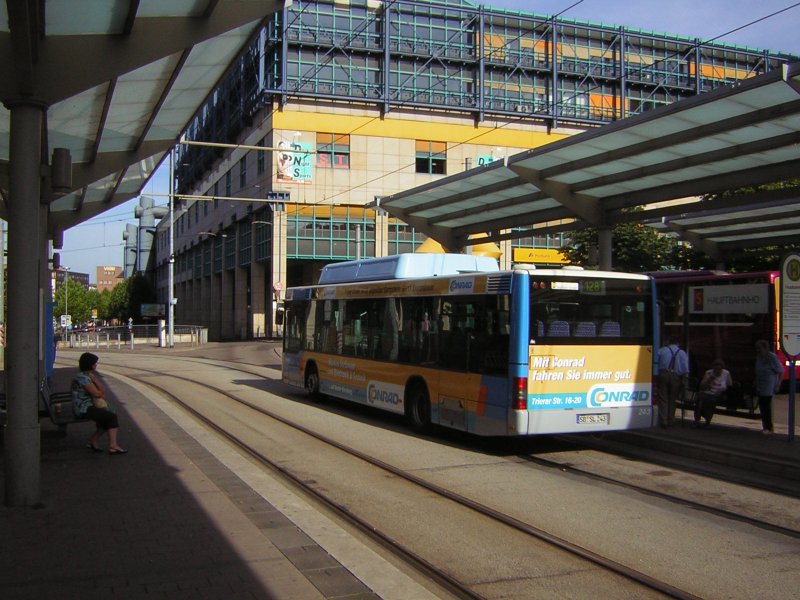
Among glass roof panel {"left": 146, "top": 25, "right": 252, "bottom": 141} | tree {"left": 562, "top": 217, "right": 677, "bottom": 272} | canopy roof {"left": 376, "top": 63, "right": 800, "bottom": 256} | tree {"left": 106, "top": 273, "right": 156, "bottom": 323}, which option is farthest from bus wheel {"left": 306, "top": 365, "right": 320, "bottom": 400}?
tree {"left": 106, "top": 273, "right": 156, "bottom": 323}

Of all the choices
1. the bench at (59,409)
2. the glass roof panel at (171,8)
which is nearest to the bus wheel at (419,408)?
the bench at (59,409)

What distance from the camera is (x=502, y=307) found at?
1077cm

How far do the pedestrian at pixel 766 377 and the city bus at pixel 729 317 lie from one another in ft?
13.5

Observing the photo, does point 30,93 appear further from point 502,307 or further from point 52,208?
point 52,208

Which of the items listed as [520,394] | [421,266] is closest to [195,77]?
[421,266]

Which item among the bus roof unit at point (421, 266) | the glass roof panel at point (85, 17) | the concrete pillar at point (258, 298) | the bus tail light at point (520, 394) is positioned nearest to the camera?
the glass roof panel at point (85, 17)

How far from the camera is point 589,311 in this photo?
10922 millimetres

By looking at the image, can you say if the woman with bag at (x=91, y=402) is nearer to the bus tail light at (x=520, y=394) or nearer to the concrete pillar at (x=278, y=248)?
the bus tail light at (x=520, y=394)

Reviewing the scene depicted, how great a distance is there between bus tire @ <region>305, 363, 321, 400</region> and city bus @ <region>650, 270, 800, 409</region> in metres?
8.02

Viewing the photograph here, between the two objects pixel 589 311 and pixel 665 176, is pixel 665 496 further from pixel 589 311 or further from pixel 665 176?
pixel 665 176

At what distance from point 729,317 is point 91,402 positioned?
1422cm

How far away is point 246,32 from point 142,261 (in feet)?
443

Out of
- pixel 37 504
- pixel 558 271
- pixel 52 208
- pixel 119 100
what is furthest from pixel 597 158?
pixel 52 208

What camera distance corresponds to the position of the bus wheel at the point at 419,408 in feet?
42.1
